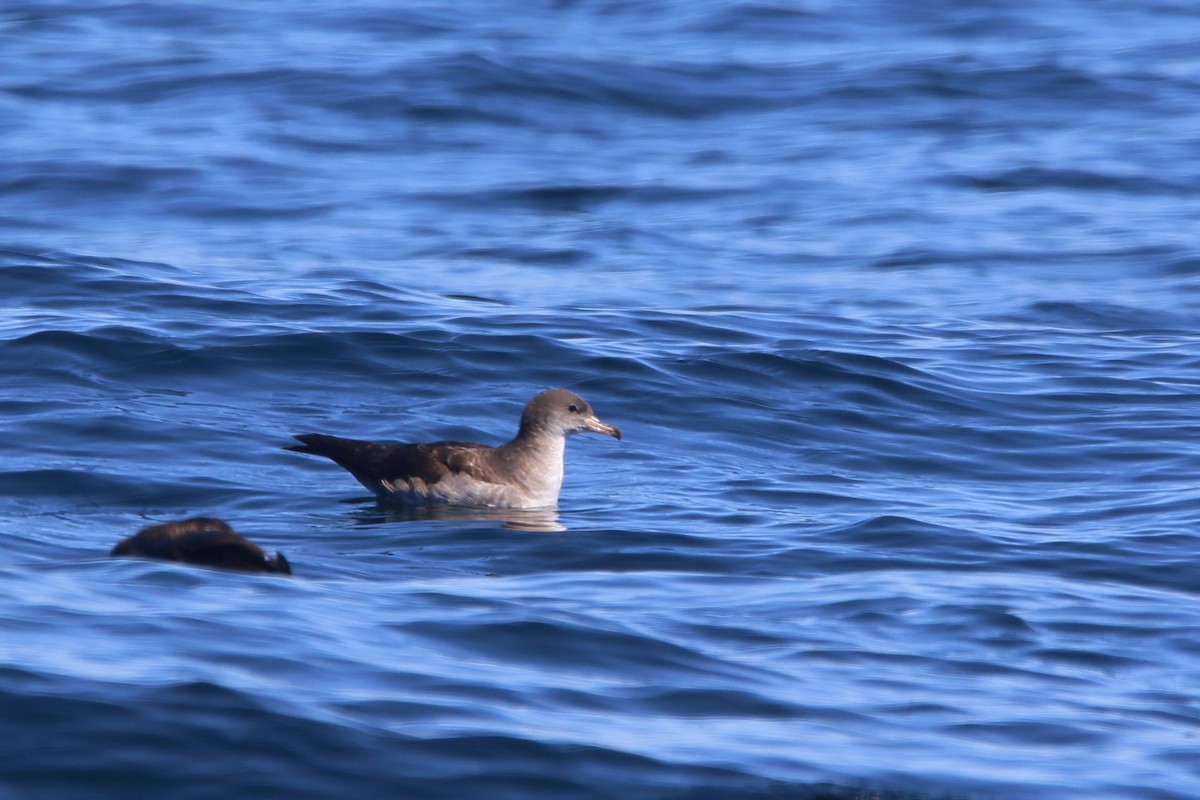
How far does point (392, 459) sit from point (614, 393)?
2778 millimetres

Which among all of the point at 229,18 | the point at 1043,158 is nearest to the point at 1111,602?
the point at 1043,158

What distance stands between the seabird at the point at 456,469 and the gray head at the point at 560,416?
99mm

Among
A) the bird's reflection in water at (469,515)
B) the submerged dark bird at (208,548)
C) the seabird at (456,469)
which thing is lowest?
the bird's reflection in water at (469,515)

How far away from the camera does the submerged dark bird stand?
26.5 ft

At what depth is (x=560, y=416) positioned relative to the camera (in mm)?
11234

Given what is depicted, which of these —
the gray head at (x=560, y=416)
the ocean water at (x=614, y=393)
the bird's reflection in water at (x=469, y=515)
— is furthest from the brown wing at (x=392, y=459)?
the gray head at (x=560, y=416)

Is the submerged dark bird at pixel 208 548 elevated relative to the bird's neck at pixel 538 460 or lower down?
elevated

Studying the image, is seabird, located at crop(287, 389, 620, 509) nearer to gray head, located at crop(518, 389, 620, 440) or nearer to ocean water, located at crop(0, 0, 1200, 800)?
gray head, located at crop(518, 389, 620, 440)

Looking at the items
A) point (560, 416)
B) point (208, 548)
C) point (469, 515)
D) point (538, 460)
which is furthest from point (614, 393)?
point (208, 548)

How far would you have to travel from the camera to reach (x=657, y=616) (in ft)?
26.0

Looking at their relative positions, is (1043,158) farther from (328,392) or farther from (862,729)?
(862,729)

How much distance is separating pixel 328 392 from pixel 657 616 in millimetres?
5422

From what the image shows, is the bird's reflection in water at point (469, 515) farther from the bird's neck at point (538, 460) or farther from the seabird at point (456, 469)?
the bird's neck at point (538, 460)

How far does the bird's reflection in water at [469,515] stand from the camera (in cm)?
1008
